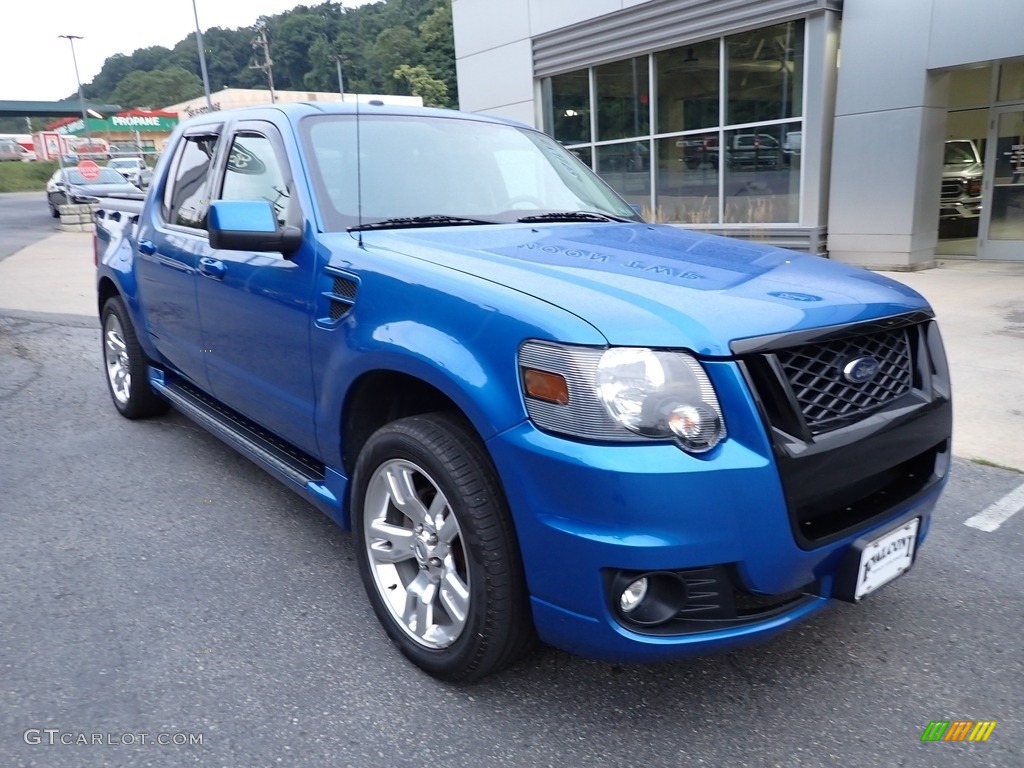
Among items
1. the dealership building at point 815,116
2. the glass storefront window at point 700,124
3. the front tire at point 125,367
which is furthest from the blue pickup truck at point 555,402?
the glass storefront window at point 700,124

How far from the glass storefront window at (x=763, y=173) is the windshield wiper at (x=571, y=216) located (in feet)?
29.3

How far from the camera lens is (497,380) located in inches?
85.1

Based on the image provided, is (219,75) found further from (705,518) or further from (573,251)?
(705,518)

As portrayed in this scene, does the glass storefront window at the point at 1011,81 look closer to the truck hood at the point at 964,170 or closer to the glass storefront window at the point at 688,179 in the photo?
the truck hood at the point at 964,170

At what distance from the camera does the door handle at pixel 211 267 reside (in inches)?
140

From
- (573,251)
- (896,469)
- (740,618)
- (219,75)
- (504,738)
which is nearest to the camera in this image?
(740,618)

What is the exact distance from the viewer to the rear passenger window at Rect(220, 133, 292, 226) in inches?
128

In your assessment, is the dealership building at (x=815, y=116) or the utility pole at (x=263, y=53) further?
the dealership building at (x=815, y=116)

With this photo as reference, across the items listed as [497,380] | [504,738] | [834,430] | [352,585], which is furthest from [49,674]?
[834,430]

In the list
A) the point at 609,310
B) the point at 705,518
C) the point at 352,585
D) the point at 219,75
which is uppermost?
the point at 219,75

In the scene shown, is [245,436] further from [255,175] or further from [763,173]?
[763,173]

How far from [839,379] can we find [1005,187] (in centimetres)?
1099

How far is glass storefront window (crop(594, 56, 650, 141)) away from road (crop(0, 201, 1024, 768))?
1134 centimetres

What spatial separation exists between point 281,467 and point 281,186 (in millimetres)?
1127
